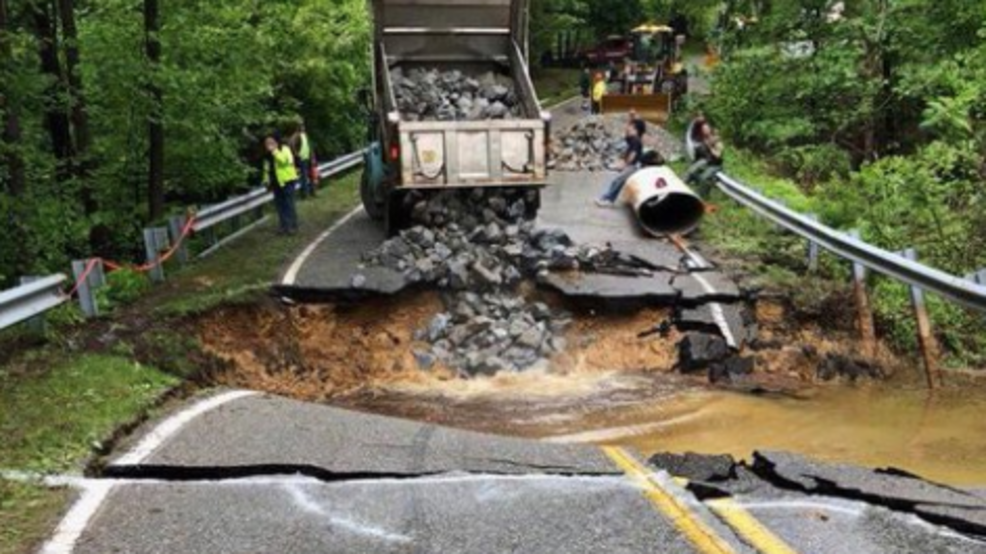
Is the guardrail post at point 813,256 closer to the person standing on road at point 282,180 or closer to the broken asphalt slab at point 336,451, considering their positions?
the broken asphalt slab at point 336,451

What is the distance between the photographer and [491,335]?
10.1m

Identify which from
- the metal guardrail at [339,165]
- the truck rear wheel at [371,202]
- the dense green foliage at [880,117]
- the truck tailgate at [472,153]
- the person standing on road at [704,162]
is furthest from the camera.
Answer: the metal guardrail at [339,165]

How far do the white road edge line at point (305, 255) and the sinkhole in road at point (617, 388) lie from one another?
56 centimetres

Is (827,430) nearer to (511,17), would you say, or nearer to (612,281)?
(612,281)

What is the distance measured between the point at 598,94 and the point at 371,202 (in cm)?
1785

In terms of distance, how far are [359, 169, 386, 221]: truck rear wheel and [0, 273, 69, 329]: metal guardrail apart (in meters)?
6.81

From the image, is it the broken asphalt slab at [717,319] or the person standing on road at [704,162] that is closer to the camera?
the broken asphalt slab at [717,319]

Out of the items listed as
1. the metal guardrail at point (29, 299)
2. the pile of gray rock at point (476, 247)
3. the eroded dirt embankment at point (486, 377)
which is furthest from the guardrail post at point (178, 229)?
the metal guardrail at point (29, 299)

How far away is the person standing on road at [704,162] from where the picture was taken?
53.8ft

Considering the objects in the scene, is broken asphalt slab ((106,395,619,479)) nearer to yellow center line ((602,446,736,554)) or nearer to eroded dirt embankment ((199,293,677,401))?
yellow center line ((602,446,736,554))

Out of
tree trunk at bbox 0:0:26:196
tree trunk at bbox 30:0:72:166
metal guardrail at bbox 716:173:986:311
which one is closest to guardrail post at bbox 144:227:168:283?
tree trunk at bbox 0:0:26:196

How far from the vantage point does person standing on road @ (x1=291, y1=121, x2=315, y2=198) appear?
16.6m

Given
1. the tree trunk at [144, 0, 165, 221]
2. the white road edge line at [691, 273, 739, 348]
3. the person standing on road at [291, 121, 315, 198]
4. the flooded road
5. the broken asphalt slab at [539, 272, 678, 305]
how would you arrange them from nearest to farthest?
the flooded road → the white road edge line at [691, 273, 739, 348] → the broken asphalt slab at [539, 272, 678, 305] → the tree trunk at [144, 0, 165, 221] → the person standing on road at [291, 121, 315, 198]

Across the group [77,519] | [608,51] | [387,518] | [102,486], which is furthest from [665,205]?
[608,51]
